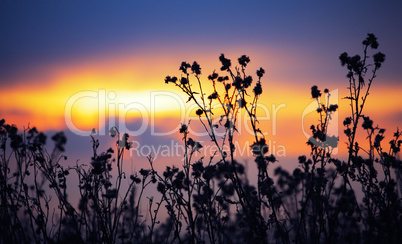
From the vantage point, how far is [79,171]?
5523 mm

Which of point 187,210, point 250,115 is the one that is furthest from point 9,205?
point 250,115

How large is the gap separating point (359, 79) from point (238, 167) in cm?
338

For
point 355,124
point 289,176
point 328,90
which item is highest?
point 328,90

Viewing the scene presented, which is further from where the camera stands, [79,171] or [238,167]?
[238,167]

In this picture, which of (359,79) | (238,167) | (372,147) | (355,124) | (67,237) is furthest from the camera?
(238,167)

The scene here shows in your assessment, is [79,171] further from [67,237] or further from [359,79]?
[359,79]

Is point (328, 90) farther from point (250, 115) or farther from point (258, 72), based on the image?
point (250, 115)

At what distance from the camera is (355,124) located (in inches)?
195

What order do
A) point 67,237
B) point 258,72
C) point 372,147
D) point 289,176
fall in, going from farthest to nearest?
point 289,176 → point 372,147 → point 258,72 → point 67,237

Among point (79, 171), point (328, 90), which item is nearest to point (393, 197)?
point (328, 90)

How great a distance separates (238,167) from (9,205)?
14.2ft

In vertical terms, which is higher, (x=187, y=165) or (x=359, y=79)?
(x=359, y=79)

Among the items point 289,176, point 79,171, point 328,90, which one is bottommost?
point 289,176

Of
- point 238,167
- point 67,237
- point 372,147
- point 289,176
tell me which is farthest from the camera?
point 289,176
